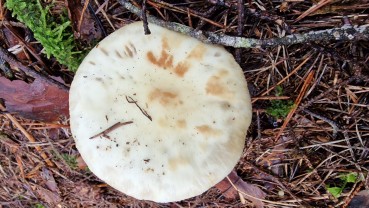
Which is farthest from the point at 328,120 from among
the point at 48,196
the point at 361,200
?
the point at 48,196

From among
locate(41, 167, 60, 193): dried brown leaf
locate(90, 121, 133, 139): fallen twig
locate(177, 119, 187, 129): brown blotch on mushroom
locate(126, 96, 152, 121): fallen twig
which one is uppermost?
locate(126, 96, 152, 121): fallen twig

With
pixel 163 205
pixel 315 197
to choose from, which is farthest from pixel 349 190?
pixel 163 205

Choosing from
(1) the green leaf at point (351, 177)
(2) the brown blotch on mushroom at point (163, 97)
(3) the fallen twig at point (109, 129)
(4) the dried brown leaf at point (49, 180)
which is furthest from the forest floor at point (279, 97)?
(3) the fallen twig at point (109, 129)

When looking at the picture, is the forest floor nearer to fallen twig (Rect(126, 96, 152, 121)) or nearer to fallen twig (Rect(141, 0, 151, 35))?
fallen twig (Rect(141, 0, 151, 35))

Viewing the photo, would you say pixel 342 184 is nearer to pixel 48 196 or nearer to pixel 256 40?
pixel 256 40

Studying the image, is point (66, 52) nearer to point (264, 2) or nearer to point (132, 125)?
point (132, 125)

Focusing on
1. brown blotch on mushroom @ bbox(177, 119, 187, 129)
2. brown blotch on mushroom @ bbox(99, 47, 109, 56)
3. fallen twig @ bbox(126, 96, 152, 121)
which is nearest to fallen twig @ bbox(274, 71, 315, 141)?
brown blotch on mushroom @ bbox(177, 119, 187, 129)
